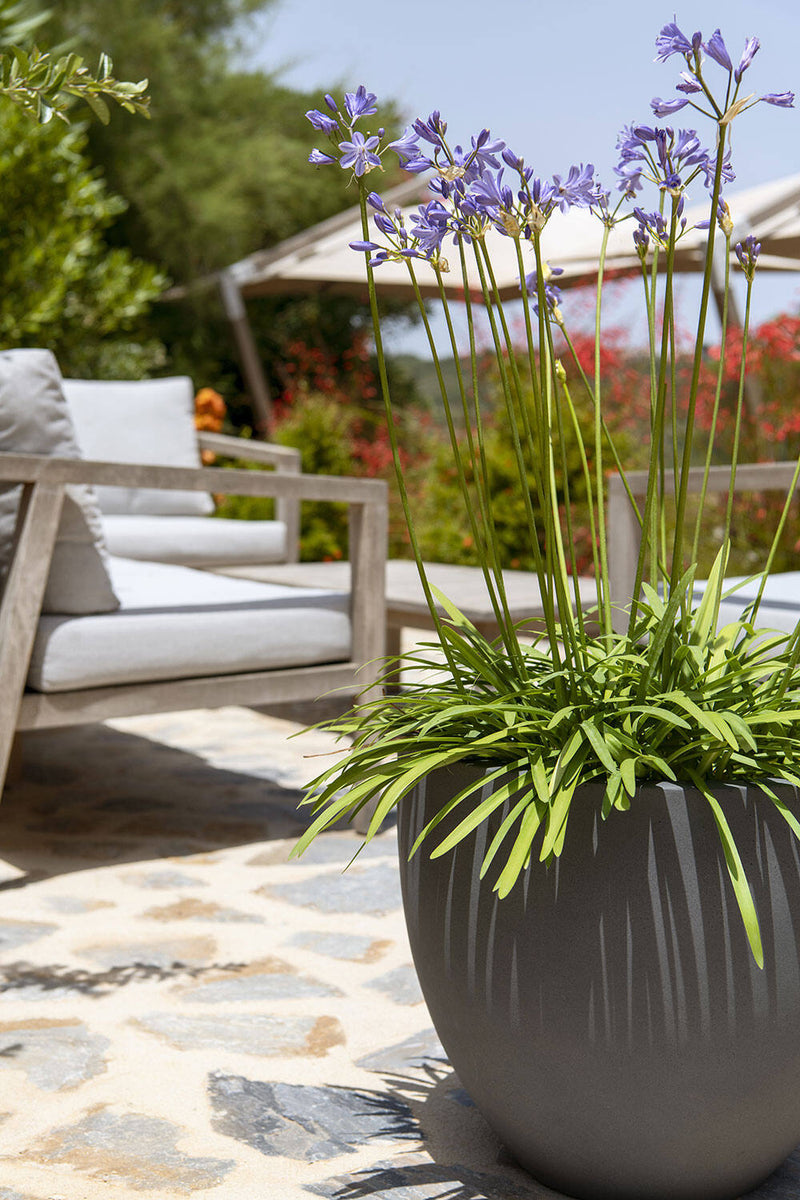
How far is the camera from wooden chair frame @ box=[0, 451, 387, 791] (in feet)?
7.79

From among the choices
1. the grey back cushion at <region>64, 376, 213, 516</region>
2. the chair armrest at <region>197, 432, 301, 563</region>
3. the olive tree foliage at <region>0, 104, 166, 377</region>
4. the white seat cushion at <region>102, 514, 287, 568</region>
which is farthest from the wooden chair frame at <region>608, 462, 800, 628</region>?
the olive tree foliage at <region>0, 104, 166, 377</region>

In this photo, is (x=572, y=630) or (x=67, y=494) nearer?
(x=572, y=630)

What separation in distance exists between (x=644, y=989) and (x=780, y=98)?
32.8 inches

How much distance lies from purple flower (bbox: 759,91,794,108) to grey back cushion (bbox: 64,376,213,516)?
4328 millimetres

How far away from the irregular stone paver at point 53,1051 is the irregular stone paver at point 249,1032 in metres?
0.09

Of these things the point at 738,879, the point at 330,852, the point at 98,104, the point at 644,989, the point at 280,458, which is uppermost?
the point at 98,104

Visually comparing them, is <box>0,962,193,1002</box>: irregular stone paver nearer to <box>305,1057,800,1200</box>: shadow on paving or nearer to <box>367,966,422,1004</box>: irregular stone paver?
<box>367,966,422,1004</box>: irregular stone paver

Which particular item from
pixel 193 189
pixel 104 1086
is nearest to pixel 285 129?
pixel 193 189

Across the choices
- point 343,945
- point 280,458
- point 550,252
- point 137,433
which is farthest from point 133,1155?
point 550,252

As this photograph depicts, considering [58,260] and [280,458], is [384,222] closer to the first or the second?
[280,458]

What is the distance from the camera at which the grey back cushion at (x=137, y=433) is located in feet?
17.2

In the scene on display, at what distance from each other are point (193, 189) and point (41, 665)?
27.6 ft

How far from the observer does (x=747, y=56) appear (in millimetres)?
1023

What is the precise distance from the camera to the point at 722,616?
102 inches
